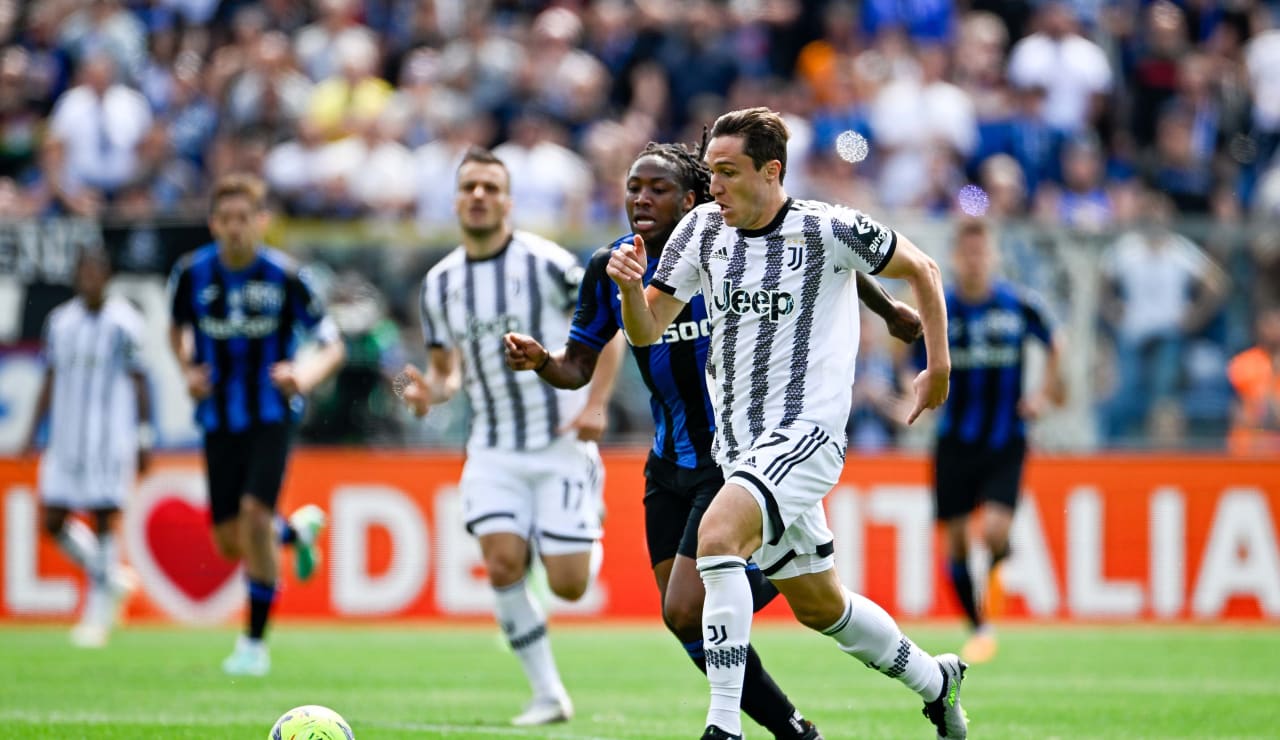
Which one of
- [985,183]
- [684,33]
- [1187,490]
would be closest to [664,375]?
[1187,490]

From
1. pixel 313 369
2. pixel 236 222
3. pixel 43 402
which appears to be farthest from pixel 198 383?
pixel 43 402

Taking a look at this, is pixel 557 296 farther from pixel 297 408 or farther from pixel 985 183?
pixel 985 183

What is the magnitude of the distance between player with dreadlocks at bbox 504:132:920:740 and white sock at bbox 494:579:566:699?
5.43 feet

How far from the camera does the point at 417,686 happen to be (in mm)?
11070

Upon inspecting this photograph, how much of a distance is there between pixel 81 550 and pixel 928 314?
370 inches

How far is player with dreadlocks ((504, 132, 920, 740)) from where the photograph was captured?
787 cm

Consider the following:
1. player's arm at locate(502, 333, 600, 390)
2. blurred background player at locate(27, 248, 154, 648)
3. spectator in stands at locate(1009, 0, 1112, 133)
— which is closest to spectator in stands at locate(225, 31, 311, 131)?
blurred background player at locate(27, 248, 154, 648)

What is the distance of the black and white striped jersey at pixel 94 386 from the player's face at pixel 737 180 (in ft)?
29.4

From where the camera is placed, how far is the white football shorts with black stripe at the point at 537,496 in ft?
31.9

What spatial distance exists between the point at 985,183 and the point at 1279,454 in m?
4.04

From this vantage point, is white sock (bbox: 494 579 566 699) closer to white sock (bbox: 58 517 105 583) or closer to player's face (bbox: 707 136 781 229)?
player's face (bbox: 707 136 781 229)

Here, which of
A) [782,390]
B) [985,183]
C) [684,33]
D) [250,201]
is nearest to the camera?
[782,390]

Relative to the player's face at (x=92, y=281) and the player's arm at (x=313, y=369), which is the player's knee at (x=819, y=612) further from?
the player's face at (x=92, y=281)

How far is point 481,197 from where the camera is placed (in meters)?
9.95
